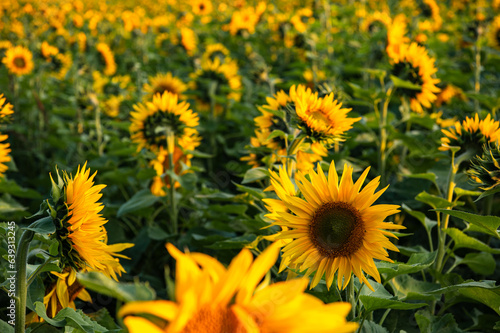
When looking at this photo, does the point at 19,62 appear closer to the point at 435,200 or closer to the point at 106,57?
the point at 106,57

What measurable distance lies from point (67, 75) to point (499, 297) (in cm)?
338

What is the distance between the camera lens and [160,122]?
1.77 meters

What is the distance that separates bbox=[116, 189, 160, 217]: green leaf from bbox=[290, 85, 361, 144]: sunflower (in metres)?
0.70

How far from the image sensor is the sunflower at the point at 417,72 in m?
1.88

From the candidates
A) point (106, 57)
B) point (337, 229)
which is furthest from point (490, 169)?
point (106, 57)

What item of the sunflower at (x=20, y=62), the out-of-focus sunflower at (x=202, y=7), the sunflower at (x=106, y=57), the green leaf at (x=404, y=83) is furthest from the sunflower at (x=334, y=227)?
the out-of-focus sunflower at (x=202, y=7)

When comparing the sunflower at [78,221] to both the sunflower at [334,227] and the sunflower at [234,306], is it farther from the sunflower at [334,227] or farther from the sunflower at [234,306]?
the sunflower at [234,306]

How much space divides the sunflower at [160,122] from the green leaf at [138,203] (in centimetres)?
19

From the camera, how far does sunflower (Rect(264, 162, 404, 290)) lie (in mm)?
985

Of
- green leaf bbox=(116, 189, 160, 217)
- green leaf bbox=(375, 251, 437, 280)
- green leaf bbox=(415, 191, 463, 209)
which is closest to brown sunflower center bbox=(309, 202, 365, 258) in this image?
green leaf bbox=(375, 251, 437, 280)

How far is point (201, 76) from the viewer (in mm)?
2969

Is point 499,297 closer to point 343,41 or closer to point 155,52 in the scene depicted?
point 343,41

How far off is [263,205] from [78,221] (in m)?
0.62

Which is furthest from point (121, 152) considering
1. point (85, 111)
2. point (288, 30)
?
point (288, 30)
